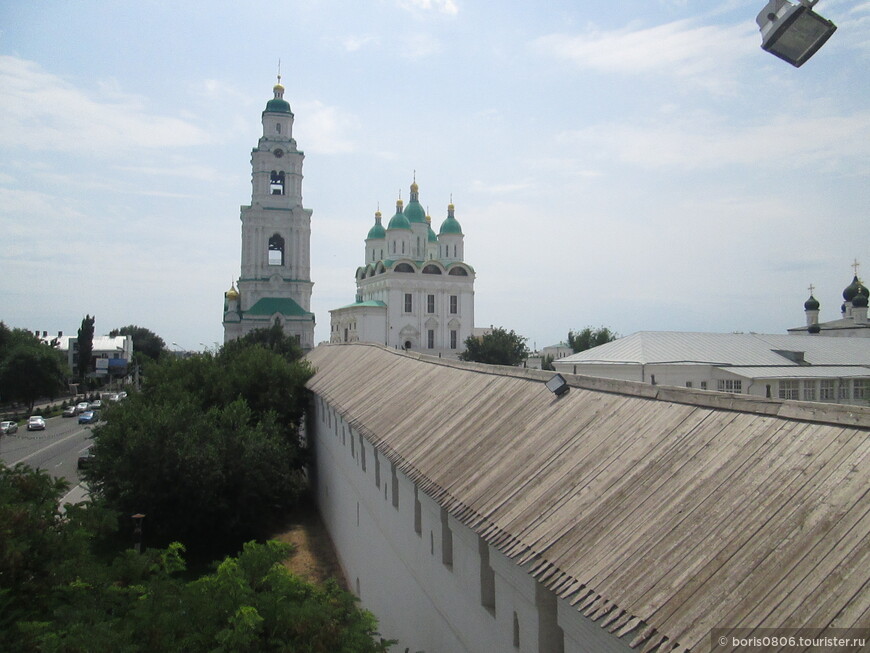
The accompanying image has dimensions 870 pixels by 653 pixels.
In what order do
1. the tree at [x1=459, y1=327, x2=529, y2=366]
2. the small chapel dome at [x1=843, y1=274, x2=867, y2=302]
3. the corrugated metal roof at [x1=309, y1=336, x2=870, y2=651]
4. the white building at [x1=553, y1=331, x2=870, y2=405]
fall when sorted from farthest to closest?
the small chapel dome at [x1=843, y1=274, x2=867, y2=302], the tree at [x1=459, y1=327, x2=529, y2=366], the white building at [x1=553, y1=331, x2=870, y2=405], the corrugated metal roof at [x1=309, y1=336, x2=870, y2=651]

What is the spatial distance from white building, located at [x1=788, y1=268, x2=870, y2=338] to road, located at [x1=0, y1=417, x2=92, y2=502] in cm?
5276

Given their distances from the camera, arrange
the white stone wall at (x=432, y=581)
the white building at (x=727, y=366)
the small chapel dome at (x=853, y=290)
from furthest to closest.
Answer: the small chapel dome at (x=853, y=290) < the white building at (x=727, y=366) < the white stone wall at (x=432, y=581)

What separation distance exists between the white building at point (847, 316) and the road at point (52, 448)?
52.8 m

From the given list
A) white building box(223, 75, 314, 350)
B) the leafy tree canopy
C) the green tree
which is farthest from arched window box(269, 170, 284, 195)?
the leafy tree canopy

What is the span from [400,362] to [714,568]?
12.7m

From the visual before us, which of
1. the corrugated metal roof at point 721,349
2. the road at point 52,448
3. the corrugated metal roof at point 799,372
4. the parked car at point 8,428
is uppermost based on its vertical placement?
the corrugated metal roof at point 721,349

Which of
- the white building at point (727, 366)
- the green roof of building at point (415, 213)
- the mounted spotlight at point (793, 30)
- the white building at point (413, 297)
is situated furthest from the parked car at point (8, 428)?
the mounted spotlight at point (793, 30)

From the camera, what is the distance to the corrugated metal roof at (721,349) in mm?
31562

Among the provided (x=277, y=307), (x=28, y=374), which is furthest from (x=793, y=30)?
(x=28, y=374)

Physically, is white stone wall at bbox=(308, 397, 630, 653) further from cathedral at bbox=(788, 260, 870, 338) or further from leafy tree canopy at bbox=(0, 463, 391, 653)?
cathedral at bbox=(788, 260, 870, 338)

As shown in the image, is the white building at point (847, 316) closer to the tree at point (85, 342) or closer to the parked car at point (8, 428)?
the parked car at point (8, 428)

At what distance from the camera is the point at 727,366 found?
104 feet

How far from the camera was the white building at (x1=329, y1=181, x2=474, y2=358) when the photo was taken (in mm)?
62781

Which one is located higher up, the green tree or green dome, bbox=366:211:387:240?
green dome, bbox=366:211:387:240
